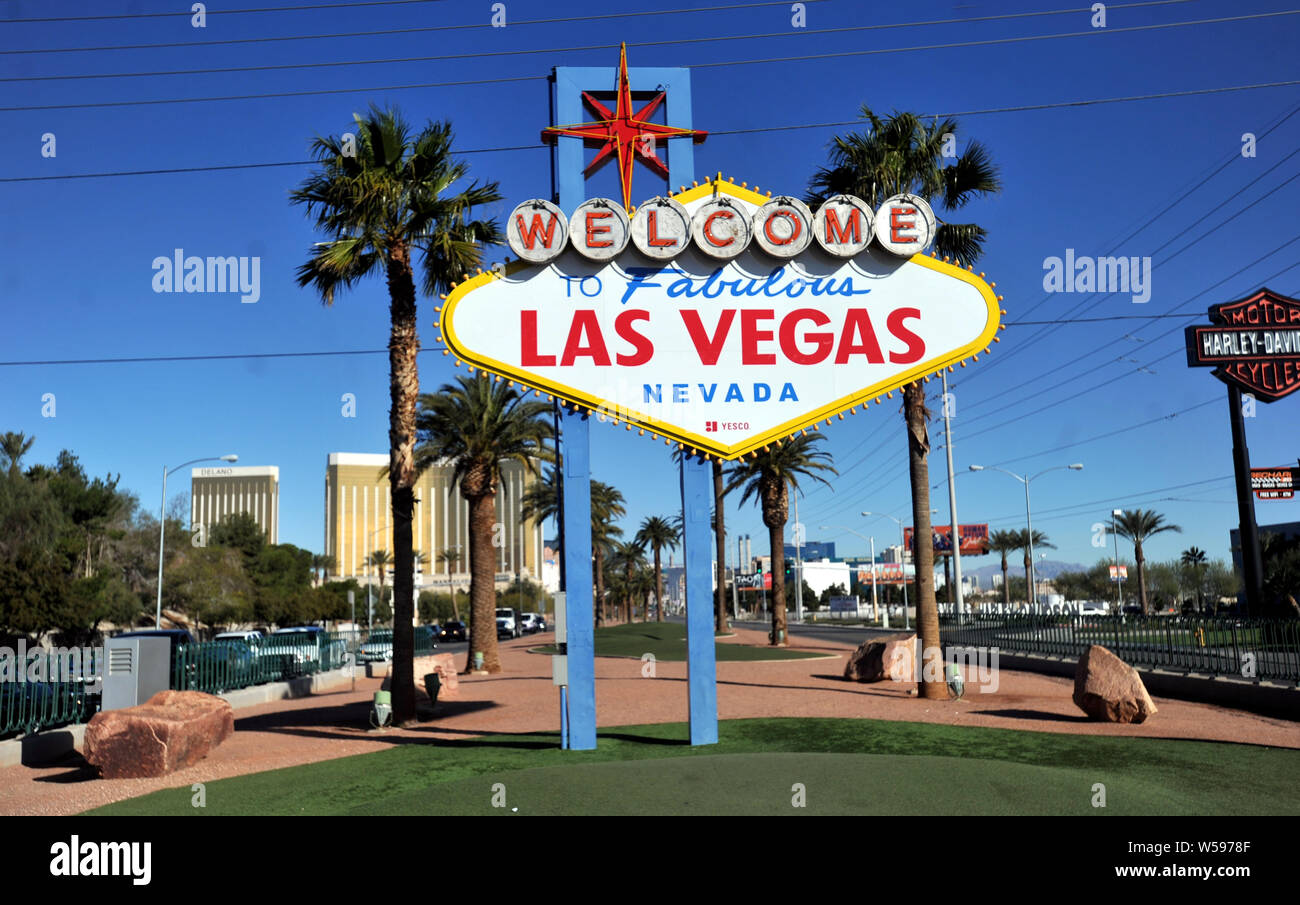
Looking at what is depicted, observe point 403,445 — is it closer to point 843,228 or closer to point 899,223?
point 843,228

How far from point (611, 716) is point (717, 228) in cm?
955

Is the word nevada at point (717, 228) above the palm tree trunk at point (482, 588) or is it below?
above

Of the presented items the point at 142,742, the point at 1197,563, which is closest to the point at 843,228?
the point at 142,742

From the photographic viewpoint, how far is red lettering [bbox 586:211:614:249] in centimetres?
1291

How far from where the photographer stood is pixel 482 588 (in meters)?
30.2

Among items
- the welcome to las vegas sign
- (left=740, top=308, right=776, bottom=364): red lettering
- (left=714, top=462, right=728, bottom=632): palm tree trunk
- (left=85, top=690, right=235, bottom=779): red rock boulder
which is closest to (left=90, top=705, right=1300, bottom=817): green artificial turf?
(left=85, top=690, right=235, bottom=779): red rock boulder

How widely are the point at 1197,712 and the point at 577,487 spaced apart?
12.1 metres

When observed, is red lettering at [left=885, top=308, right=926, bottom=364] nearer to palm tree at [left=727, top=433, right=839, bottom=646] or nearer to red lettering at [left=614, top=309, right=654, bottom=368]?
red lettering at [left=614, top=309, right=654, bottom=368]

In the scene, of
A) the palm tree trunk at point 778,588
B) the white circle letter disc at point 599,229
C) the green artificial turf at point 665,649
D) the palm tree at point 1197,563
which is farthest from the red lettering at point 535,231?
the palm tree at point 1197,563

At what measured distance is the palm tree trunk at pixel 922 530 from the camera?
1984 centimetres

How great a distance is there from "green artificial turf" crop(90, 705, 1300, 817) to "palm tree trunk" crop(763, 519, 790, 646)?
25.1 metres

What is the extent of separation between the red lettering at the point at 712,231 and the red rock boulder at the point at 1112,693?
9514 mm

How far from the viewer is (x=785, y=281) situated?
1312cm
